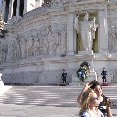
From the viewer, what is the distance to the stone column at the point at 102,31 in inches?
1011

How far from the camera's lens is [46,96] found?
1864cm

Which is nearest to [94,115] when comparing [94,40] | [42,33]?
[94,40]

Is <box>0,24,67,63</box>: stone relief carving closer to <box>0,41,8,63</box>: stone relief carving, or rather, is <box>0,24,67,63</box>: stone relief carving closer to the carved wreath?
<box>0,41,8,63</box>: stone relief carving

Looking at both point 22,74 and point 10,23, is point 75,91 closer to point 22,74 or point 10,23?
point 22,74

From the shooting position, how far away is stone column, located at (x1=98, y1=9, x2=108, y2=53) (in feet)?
84.2

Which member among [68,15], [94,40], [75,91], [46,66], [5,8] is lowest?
[75,91]

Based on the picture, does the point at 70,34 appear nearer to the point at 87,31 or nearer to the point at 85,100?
the point at 87,31

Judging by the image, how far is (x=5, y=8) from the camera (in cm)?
4791

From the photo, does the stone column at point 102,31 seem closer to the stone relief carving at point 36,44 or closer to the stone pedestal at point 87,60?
the stone pedestal at point 87,60

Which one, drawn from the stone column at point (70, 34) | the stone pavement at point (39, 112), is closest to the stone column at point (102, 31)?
the stone column at point (70, 34)

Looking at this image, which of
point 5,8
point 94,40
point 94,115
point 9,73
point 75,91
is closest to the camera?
point 94,115

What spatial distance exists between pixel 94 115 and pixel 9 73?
29387 mm

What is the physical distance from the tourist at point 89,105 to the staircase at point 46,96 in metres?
12.5

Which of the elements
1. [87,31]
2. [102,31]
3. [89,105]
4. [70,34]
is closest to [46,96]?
[87,31]
